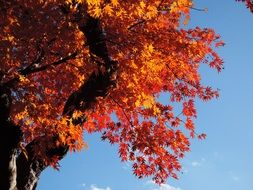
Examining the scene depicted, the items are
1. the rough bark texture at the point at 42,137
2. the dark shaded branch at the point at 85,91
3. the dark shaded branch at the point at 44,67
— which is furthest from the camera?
the dark shaded branch at the point at 85,91

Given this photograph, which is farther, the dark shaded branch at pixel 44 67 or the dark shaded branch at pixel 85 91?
the dark shaded branch at pixel 85 91

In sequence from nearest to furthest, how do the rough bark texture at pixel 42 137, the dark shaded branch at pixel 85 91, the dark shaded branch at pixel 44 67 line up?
1. the rough bark texture at pixel 42 137
2. the dark shaded branch at pixel 44 67
3. the dark shaded branch at pixel 85 91

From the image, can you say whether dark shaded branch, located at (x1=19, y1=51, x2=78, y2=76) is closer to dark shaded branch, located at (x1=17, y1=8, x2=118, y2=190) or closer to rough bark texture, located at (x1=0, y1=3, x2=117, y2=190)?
dark shaded branch, located at (x1=17, y1=8, x2=118, y2=190)

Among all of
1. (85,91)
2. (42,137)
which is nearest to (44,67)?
(85,91)

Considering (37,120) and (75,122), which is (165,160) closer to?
(75,122)

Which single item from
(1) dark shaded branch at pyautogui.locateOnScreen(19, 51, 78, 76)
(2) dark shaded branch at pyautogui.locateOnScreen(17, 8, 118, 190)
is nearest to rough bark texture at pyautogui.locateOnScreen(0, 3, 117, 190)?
(2) dark shaded branch at pyautogui.locateOnScreen(17, 8, 118, 190)

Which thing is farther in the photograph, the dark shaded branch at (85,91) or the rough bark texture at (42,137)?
the dark shaded branch at (85,91)

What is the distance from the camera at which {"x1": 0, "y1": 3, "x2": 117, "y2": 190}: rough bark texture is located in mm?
11305

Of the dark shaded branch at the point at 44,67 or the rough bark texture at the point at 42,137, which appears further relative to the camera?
the dark shaded branch at the point at 44,67

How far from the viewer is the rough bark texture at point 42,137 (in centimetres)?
1130

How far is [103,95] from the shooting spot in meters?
14.0

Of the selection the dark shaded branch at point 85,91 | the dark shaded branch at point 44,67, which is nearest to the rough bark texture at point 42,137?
the dark shaded branch at point 85,91

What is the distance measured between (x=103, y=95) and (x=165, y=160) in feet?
13.2

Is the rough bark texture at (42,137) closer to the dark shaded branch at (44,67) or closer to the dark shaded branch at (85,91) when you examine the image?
the dark shaded branch at (85,91)
